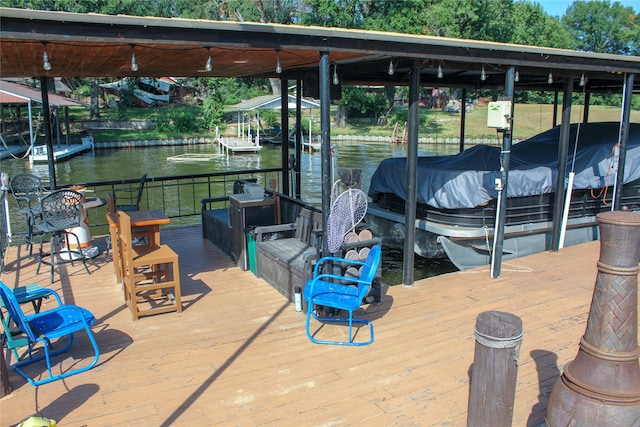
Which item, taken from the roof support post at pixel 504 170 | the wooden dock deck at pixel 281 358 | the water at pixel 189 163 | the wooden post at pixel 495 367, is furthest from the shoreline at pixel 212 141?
the wooden post at pixel 495 367

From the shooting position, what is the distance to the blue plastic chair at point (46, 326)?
3500 millimetres

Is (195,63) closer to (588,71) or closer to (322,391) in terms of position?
(322,391)

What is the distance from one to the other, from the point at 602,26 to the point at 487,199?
67759 millimetres

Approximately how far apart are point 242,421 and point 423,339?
72.2 inches

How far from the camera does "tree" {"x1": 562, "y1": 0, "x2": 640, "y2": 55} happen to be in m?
61.4

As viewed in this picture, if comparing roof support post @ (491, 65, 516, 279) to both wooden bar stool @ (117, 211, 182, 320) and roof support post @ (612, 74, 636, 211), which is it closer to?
roof support post @ (612, 74, 636, 211)

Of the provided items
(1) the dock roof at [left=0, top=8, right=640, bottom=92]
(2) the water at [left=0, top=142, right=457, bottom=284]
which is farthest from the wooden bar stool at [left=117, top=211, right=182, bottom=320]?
(2) the water at [left=0, top=142, right=457, bottom=284]

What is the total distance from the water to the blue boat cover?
677cm

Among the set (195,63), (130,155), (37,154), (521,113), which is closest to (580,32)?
(521,113)

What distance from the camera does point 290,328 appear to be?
4625 millimetres

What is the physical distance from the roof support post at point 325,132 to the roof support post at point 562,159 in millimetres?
3707

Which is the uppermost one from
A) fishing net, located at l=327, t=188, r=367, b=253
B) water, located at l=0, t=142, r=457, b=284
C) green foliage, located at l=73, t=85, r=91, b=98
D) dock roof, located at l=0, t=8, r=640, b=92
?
green foliage, located at l=73, t=85, r=91, b=98

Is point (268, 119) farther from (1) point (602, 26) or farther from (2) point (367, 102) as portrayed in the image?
(1) point (602, 26)

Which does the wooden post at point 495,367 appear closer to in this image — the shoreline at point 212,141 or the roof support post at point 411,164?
the roof support post at point 411,164
